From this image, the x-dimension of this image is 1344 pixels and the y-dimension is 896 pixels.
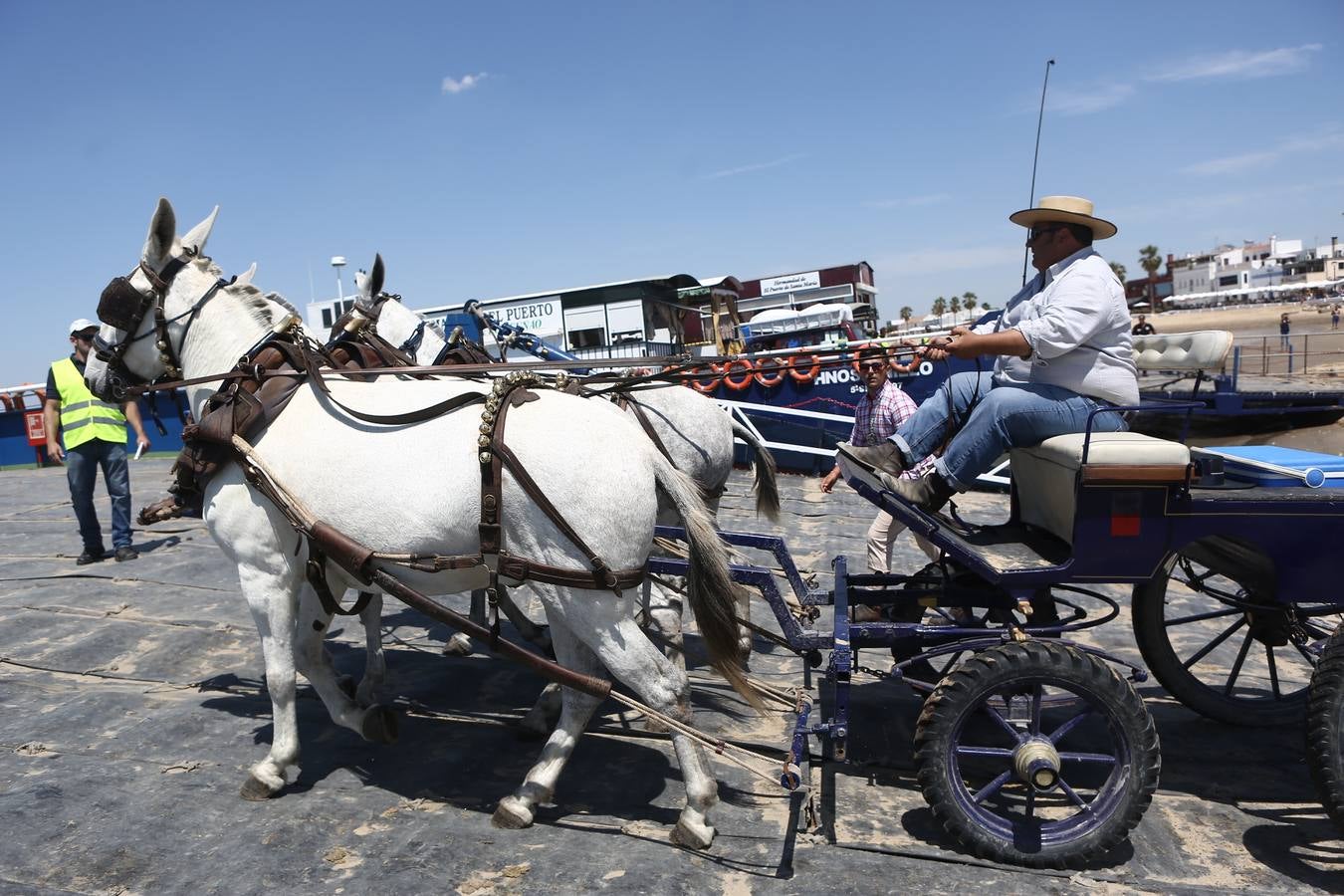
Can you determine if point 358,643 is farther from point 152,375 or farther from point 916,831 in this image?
point 916,831

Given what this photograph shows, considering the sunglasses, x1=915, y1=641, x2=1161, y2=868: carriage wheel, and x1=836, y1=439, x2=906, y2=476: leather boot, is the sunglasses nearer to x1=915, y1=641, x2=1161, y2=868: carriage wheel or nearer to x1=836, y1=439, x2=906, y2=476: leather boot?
x1=836, y1=439, x2=906, y2=476: leather boot

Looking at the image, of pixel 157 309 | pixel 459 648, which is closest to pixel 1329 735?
pixel 459 648

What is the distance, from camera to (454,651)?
558 centimetres

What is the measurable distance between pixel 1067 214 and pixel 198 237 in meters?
4.14

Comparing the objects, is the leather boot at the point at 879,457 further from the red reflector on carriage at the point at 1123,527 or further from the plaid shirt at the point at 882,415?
the plaid shirt at the point at 882,415

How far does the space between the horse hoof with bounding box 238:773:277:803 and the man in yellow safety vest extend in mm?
4713

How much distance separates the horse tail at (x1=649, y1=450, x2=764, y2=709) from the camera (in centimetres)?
358

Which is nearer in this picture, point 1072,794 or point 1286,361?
point 1072,794

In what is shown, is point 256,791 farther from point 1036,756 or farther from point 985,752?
point 1036,756

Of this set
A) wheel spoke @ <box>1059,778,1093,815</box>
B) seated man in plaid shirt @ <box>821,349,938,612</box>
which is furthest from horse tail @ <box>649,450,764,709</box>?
seated man in plaid shirt @ <box>821,349,938,612</box>

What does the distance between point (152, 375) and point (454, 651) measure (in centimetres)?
246

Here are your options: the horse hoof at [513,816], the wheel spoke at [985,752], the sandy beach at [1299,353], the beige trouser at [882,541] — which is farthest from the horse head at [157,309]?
the sandy beach at [1299,353]

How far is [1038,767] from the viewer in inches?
122

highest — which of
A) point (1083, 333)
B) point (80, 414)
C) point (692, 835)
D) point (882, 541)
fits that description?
point (1083, 333)
